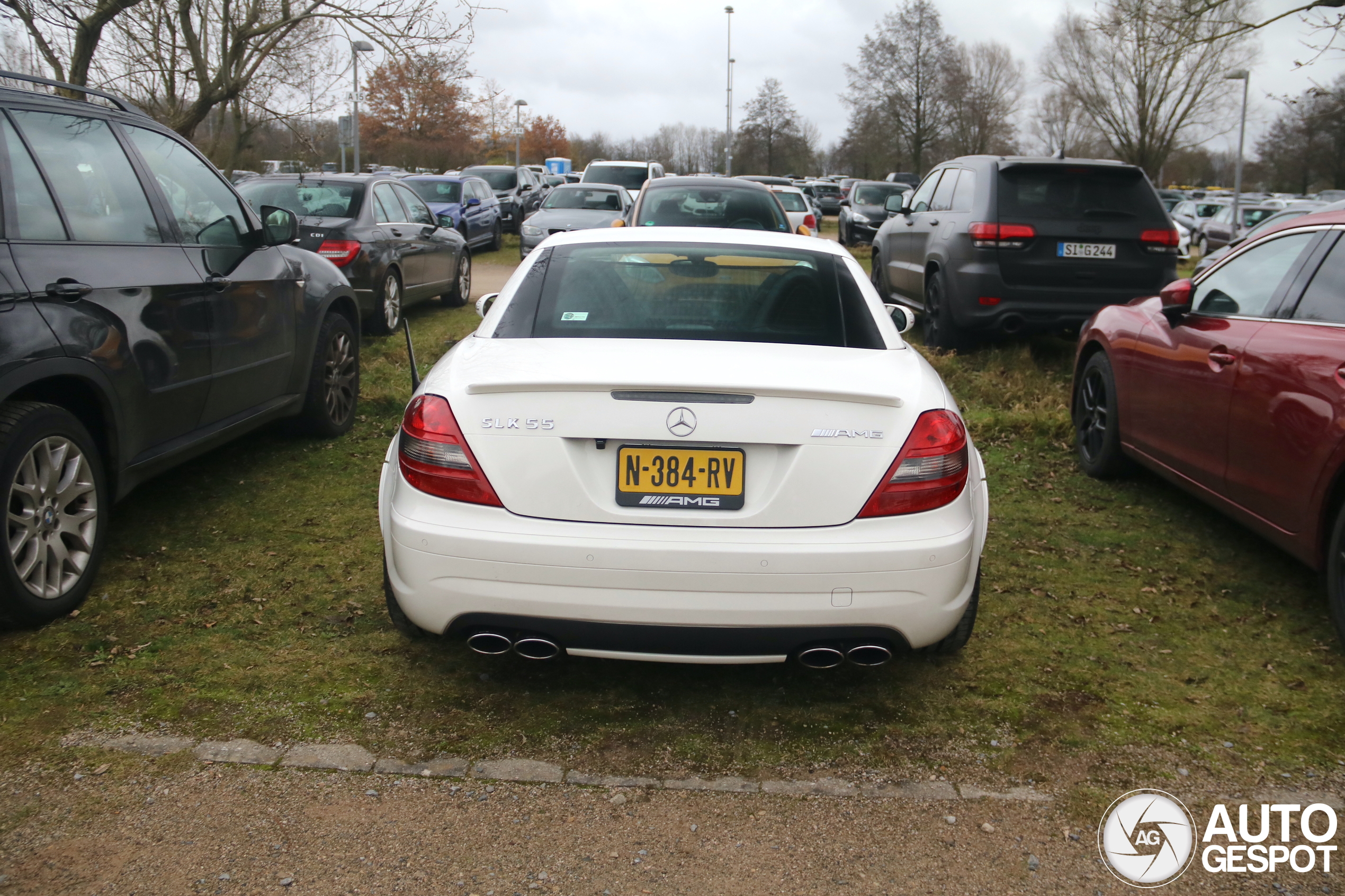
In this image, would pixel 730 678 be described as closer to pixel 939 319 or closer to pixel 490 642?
pixel 490 642

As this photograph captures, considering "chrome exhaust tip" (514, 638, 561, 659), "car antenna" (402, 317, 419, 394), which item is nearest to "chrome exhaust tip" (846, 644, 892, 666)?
"chrome exhaust tip" (514, 638, 561, 659)

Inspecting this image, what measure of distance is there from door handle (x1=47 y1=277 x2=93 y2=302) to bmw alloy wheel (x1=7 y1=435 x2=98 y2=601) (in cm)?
50

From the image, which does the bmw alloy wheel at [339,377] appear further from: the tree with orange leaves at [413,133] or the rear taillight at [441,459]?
the tree with orange leaves at [413,133]

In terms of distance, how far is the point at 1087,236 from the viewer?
352 inches

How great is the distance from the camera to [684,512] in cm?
312

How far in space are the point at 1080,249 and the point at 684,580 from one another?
22.8ft

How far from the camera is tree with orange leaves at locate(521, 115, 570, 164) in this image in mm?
94375

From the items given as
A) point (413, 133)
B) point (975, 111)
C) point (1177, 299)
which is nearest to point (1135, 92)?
point (975, 111)

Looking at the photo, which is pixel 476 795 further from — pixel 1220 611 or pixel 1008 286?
pixel 1008 286

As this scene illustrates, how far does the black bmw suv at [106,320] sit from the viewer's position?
3.87 metres

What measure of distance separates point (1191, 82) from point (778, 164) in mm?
27116

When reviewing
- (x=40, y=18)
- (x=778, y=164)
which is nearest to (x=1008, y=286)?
(x=40, y=18)

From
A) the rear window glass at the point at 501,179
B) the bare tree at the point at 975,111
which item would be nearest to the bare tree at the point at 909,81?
the bare tree at the point at 975,111

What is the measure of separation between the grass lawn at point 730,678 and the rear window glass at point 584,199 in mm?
14813
